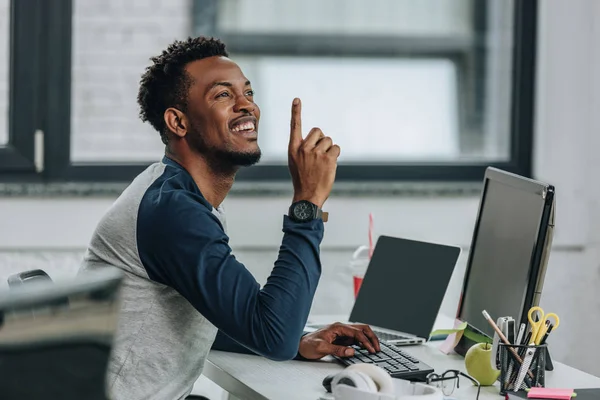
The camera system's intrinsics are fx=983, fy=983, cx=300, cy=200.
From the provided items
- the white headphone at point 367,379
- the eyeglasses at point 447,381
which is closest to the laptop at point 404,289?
the eyeglasses at point 447,381

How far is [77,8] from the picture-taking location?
281 cm

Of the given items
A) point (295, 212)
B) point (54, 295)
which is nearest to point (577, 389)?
point (295, 212)

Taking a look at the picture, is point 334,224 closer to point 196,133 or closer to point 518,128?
point 518,128

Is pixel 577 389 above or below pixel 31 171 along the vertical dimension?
below

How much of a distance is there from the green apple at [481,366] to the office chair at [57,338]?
34.8 inches

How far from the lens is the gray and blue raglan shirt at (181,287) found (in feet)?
5.54

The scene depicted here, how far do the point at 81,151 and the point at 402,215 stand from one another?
0.96 m

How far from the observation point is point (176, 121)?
1.92 meters

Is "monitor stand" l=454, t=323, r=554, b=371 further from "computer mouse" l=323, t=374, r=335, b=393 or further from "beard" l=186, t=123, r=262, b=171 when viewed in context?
"beard" l=186, t=123, r=262, b=171

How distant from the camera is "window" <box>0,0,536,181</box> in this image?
9.21 feet

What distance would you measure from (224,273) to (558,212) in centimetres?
158

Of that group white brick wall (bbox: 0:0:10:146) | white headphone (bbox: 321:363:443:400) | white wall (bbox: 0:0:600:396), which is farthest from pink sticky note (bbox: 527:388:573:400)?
white brick wall (bbox: 0:0:10:146)

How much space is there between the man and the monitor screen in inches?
10.0

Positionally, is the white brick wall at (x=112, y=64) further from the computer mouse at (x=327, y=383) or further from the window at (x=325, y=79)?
the computer mouse at (x=327, y=383)
